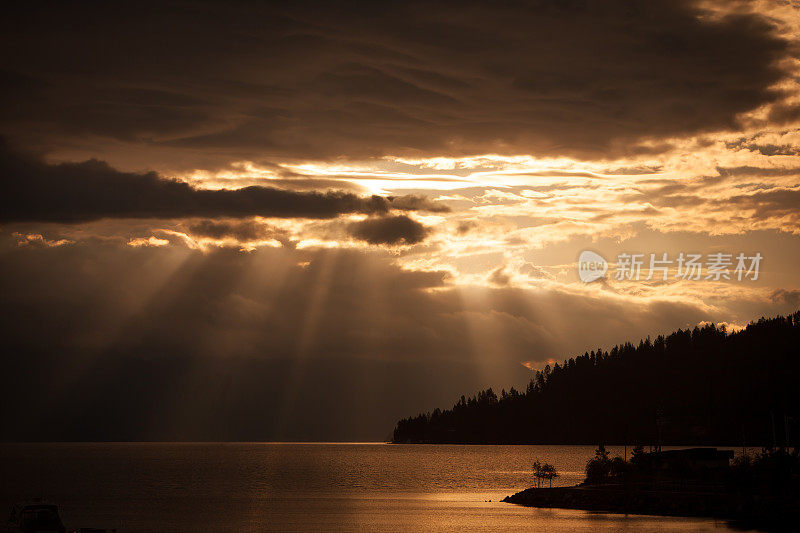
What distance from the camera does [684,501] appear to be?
116250 mm

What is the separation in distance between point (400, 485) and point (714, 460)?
275 ft

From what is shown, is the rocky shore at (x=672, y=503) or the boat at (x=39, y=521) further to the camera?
the rocky shore at (x=672, y=503)

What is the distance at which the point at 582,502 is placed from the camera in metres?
130

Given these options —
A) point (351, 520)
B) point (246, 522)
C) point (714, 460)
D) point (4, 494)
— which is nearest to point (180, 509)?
point (246, 522)

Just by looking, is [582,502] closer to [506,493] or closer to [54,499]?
[506,493]

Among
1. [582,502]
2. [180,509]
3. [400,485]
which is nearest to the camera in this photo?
[582,502]

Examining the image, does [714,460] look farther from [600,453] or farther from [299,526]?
[299,526]

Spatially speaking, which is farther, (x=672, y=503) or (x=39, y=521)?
(x=672, y=503)

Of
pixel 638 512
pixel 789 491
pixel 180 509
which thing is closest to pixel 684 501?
pixel 638 512

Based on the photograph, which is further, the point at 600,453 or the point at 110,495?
the point at 600,453

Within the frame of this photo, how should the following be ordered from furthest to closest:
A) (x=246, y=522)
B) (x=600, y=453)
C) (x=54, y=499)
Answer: (x=600, y=453) < (x=54, y=499) < (x=246, y=522)

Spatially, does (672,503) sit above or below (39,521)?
above

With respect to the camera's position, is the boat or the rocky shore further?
the rocky shore

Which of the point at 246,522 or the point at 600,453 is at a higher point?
the point at 600,453
